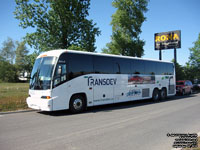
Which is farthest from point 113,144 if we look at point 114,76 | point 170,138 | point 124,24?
point 124,24

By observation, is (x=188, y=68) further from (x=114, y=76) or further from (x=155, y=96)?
(x=114, y=76)

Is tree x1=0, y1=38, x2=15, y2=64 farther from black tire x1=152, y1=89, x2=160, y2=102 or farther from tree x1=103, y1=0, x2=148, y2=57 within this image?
black tire x1=152, y1=89, x2=160, y2=102

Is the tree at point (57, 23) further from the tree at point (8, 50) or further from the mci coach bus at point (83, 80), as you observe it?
the tree at point (8, 50)

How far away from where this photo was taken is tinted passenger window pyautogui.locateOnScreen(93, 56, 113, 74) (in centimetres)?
1172

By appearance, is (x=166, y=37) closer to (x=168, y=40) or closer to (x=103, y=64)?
(x=168, y=40)

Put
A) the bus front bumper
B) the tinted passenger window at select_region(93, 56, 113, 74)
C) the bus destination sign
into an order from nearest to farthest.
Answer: the bus front bumper
the tinted passenger window at select_region(93, 56, 113, 74)
the bus destination sign

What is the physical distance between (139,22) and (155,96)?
61.3 ft

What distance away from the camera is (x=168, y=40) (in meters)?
32.0

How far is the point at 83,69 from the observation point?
10.9 meters

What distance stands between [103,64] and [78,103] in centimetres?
312

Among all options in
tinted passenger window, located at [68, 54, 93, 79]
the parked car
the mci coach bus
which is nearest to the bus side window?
the mci coach bus

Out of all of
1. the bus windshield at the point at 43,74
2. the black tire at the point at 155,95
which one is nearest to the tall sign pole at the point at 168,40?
the black tire at the point at 155,95

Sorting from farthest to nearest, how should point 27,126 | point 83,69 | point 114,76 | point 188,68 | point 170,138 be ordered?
point 188,68 < point 114,76 < point 83,69 < point 27,126 < point 170,138

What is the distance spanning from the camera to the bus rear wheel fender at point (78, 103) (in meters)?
10.3
